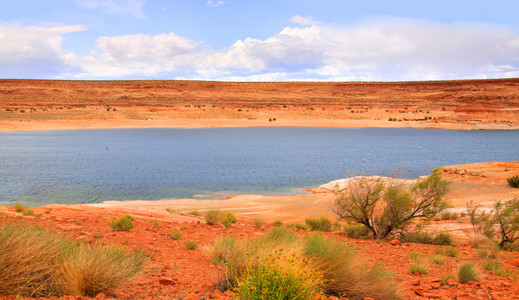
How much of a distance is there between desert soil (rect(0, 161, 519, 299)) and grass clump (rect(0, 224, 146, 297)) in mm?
260

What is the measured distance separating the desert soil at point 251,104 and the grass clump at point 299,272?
45687 millimetres

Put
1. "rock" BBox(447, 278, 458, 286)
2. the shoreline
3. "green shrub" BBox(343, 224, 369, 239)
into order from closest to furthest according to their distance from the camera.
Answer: "rock" BBox(447, 278, 458, 286) → "green shrub" BBox(343, 224, 369, 239) → the shoreline

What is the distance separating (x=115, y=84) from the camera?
3401 inches

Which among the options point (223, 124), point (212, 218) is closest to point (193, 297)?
point (212, 218)

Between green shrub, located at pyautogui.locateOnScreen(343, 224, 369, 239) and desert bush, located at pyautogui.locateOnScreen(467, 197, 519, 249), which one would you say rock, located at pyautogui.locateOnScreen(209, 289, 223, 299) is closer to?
green shrub, located at pyautogui.locateOnScreen(343, 224, 369, 239)

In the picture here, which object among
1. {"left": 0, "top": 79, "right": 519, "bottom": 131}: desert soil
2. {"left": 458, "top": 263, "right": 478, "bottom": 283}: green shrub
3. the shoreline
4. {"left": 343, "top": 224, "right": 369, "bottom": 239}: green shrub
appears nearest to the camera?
{"left": 458, "top": 263, "right": 478, "bottom": 283}: green shrub

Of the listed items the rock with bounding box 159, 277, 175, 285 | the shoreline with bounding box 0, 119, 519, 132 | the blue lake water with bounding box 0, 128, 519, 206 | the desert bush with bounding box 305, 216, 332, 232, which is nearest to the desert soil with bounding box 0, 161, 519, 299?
the rock with bounding box 159, 277, 175, 285

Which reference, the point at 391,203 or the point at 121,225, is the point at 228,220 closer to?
the point at 121,225

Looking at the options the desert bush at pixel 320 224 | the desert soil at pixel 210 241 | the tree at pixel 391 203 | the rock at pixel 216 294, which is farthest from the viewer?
the desert bush at pixel 320 224

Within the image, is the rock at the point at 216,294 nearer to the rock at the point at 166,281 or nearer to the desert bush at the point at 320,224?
the rock at the point at 166,281

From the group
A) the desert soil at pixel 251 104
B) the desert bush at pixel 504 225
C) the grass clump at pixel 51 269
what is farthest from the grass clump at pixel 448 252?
the desert soil at pixel 251 104

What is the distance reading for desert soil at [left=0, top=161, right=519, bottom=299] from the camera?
4836 mm

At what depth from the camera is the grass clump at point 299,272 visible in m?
3.76

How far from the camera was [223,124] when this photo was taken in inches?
2055
